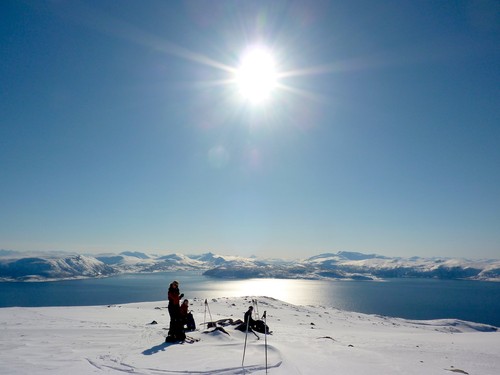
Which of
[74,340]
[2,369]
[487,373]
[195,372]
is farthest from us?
[74,340]

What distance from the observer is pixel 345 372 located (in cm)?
1079

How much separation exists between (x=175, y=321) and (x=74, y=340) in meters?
4.41

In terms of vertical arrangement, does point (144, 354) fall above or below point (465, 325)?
above

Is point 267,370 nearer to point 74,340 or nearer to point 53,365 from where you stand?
point 53,365

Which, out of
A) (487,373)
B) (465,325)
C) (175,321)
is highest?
(175,321)

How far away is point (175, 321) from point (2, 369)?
650 centimetres

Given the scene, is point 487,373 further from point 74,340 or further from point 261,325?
point 74,340

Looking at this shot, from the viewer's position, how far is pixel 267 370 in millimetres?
10172

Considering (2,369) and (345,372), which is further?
(345,372)

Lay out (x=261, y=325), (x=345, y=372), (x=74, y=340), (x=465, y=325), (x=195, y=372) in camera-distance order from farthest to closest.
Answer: (x=465, y=325) < (x=261, y=325) < (x=74, y=340) < (x=345, y=372) < (x=195, y=372)

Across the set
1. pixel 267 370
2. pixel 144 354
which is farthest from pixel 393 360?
pixel 144 354

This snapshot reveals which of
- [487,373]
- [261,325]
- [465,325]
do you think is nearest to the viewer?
[487,373]

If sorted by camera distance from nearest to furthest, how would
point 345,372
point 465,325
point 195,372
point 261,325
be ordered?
1. point 195,372
2. point 345,372
3. point 261,325
4. point 465,325

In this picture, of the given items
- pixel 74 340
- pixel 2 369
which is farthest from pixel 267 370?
pixel 74 340
